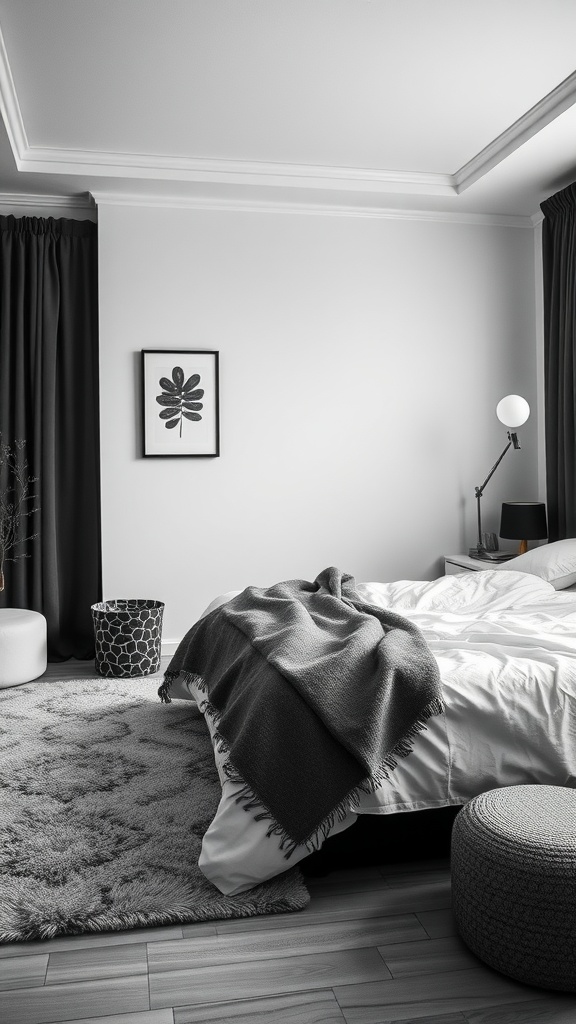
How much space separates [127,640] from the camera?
4285 mm

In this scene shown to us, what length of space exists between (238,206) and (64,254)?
106 cm

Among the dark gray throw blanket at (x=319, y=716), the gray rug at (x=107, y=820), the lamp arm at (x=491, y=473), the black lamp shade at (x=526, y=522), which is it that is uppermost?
the lamp arm at (x=491, y=473)

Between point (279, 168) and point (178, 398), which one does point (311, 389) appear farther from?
point (279, 168)

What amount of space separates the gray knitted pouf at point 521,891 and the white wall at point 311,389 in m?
3.10

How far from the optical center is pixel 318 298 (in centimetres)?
492

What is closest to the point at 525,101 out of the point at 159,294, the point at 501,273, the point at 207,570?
the point at 501,273

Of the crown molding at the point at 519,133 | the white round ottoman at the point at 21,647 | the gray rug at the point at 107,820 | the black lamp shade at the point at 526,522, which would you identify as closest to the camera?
the gray rug at the point at 107,820

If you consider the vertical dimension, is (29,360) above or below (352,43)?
below

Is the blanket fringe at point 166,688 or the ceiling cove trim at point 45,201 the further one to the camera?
the ceiling cove trim at point 45,201

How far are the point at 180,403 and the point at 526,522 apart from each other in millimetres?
2111

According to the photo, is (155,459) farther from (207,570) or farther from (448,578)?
(448,578)

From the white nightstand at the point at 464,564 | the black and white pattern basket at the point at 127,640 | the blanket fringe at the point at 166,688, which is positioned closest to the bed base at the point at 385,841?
the blanket fringe at the point at 166,688

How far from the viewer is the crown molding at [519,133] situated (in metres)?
3.61

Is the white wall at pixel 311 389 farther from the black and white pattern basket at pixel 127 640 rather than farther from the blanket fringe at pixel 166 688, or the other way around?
the blanket fringe at pixel 166 688
